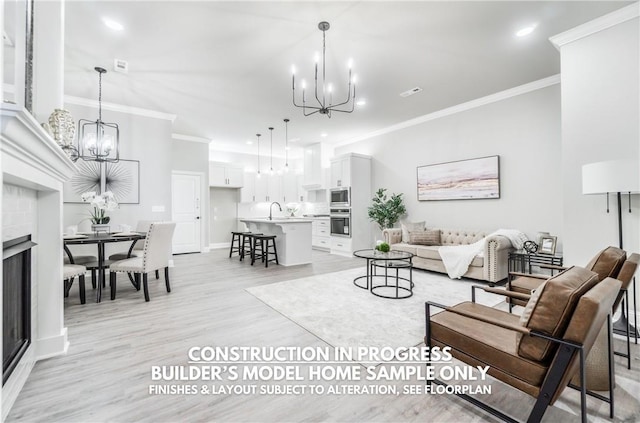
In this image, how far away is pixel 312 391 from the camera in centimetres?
174

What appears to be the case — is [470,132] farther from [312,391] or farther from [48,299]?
[48,299]

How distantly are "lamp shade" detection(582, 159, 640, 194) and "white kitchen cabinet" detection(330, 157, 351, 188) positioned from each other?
14.9ft

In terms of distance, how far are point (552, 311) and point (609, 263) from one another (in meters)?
1.03

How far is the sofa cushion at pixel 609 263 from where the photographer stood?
1772 millimetres

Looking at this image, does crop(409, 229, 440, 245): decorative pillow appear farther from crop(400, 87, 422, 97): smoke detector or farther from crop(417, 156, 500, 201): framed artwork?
crop(400, 87, 422, 97): smoke detector

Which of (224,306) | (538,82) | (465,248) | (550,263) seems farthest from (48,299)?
(538,82)

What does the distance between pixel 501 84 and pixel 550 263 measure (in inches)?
107

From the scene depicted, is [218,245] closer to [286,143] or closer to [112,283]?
[286,143]

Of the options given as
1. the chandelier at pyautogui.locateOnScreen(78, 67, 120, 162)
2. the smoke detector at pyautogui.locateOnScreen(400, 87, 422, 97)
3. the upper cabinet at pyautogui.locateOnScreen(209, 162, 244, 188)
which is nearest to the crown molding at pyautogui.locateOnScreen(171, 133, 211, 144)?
the upper cabinet at pyautogui.locateOnScreen(209, 162, 244, 188)

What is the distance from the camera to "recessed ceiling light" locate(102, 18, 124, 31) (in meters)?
2.80

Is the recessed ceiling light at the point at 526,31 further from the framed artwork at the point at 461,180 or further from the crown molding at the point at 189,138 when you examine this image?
the crown molding at the point at 189,138

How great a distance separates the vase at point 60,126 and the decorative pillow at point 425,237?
4892 mm

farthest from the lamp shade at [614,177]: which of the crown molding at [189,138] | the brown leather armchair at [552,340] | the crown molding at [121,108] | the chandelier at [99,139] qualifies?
the crown molding at [189,138]

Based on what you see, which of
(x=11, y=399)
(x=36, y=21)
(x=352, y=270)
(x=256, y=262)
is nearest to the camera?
(x=11, y=399)
